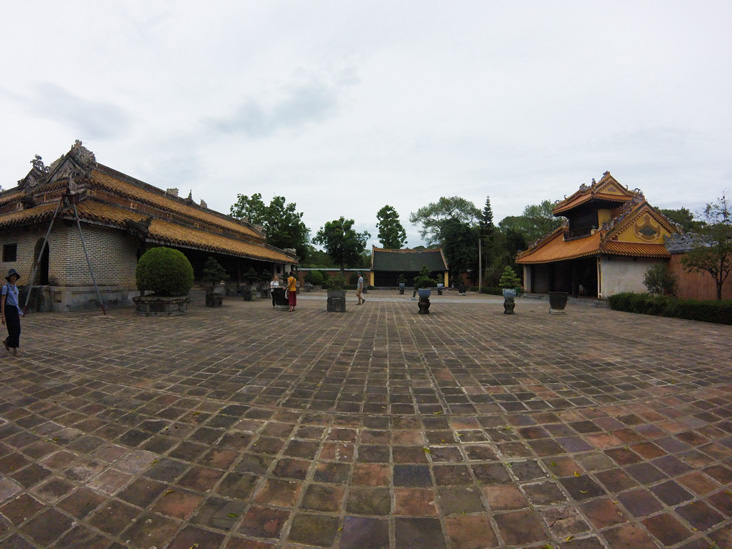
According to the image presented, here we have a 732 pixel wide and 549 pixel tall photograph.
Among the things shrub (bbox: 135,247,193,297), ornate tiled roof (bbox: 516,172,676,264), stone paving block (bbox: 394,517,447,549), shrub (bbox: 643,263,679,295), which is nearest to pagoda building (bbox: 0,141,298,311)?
shrub (bbox: 135,247,193,297)

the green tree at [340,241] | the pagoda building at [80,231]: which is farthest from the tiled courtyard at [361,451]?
the green tree at [340,241]

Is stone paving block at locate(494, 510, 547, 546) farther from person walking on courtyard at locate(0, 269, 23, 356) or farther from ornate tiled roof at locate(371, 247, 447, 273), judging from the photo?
ornate tiled roof at locate(371, 247, 447, 273)

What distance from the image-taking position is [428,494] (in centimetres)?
209

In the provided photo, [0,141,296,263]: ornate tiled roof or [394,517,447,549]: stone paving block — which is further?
[0,141,296,263]: ornate tiled roof

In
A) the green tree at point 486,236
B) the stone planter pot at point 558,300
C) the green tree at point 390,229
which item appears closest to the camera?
the stone planter pot at point 558,300

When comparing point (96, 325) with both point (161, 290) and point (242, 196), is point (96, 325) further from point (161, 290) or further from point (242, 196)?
point (242, 196)

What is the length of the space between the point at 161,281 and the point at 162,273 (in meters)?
0.27

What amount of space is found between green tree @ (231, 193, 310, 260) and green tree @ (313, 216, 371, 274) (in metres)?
3.38

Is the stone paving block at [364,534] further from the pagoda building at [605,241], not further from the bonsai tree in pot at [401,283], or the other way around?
the bonsai tree in pot at [401,283]

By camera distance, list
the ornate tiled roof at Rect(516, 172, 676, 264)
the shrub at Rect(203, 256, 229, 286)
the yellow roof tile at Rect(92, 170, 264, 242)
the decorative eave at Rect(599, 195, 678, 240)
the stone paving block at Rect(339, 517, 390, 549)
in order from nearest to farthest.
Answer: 1. the stone paving block at Rect(339, 517, 390, 549)
2. the yellow roof tile at Rect(92, 170, 264, 242)
3. the shrub at Rect(203, 256, 229, 286)
4. the ornate tiled roof at Rect(516, 172, 676, 264)
5. the decorative eave at Rect(599, 195, 678, 240)

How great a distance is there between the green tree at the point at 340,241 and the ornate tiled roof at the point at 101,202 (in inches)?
789

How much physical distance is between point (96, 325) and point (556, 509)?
1051cm

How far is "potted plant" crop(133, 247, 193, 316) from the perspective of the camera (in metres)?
10.2

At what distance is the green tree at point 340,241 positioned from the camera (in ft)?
127
